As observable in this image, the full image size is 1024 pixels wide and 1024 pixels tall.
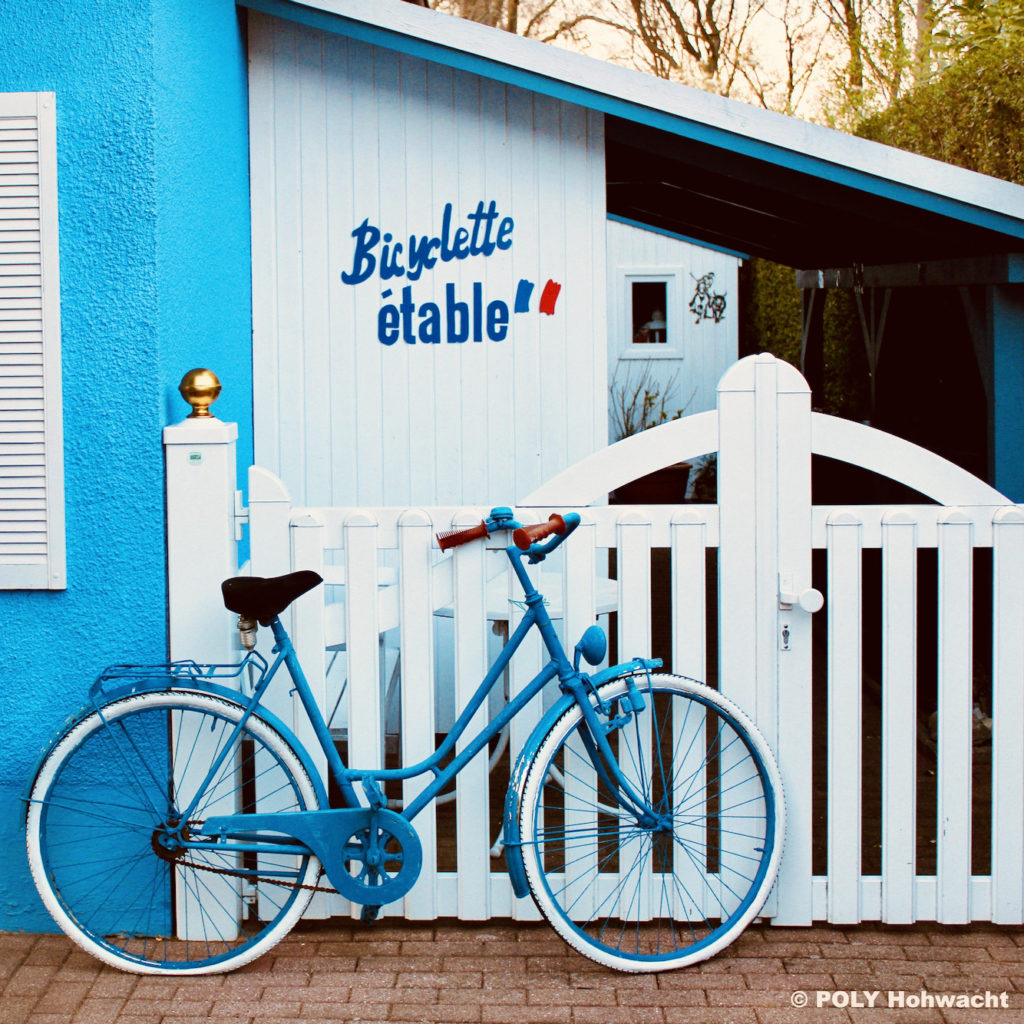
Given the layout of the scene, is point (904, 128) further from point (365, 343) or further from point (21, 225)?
point (21, 225)

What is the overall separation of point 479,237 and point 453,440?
875 mm

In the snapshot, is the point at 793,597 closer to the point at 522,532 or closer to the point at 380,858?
the point at 522,532

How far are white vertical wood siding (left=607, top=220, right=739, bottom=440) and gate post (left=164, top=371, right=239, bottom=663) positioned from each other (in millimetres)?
13157

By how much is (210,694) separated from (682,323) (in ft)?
45.7

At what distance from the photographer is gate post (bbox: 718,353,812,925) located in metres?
3.70

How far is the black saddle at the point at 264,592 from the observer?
134 inches

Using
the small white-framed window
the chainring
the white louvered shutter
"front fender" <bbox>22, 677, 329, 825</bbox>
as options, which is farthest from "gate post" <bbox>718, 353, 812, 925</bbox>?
the small white-framed window

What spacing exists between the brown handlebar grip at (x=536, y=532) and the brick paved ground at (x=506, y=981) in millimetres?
1157

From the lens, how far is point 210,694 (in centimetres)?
349

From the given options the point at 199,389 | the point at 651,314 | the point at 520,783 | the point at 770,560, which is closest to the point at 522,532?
the point at 520,783

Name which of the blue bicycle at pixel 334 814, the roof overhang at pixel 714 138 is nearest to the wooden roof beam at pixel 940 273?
the roof overhang at pixel 714 138

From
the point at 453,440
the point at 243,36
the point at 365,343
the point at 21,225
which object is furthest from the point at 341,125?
the point at 21,225

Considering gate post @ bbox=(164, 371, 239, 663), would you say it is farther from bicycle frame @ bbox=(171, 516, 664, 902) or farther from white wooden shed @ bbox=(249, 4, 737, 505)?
white wooden shed @ bbox=(249, 4, 737, 505)

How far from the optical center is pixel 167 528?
378 centimetres
